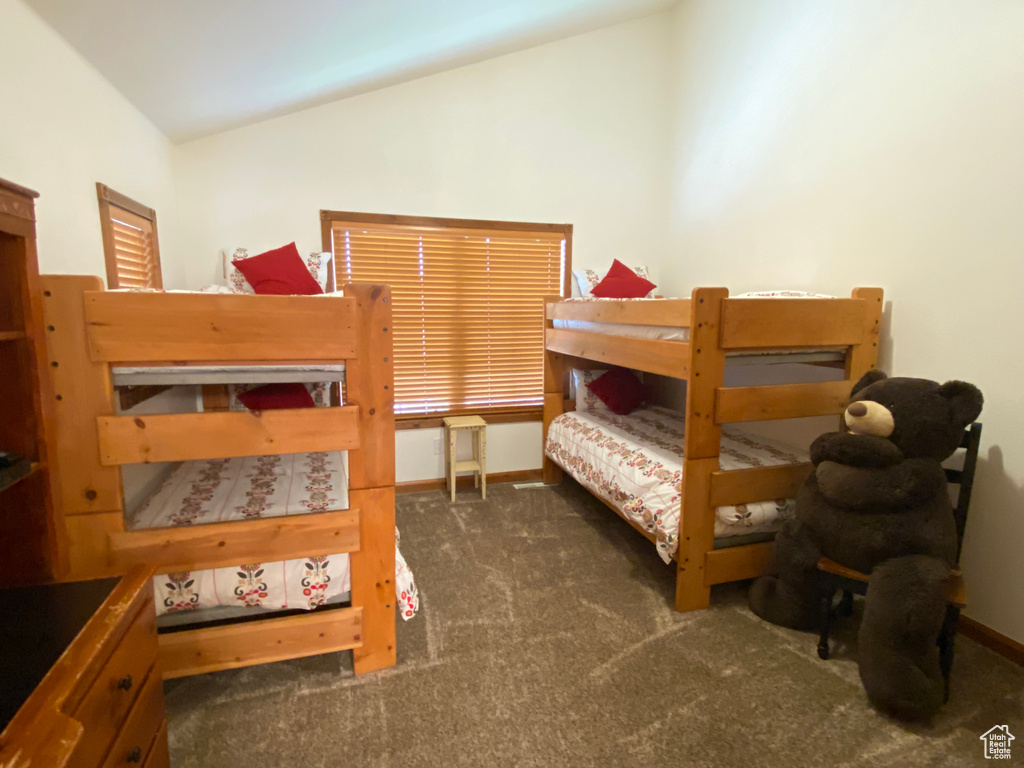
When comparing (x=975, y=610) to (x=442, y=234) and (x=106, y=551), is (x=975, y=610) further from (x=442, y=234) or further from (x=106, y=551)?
(x=442, y=234)

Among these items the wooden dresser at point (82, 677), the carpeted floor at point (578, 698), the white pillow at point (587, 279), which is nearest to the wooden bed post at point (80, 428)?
the wooden dresser at point (82, 677)

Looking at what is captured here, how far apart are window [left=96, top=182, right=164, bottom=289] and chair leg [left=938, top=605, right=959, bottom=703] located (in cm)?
317

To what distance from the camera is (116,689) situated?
107 cm

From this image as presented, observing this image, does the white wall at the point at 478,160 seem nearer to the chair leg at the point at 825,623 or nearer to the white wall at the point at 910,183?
the white wall at the point at 910,183

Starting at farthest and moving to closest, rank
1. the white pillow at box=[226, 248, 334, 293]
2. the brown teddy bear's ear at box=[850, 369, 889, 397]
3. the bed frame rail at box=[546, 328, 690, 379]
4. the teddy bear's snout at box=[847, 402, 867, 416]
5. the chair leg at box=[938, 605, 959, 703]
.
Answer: the white pillow at box=[226, 248, 334, 293], the bed frame rail at box=[546, 328, 690, 379], the brown teddy bear's ear at box=[850, 369, 889, 397], the teddy bear's snout at box=[847, 402, 867, 416], the chair leg at box=[938, 605, 959, 703]

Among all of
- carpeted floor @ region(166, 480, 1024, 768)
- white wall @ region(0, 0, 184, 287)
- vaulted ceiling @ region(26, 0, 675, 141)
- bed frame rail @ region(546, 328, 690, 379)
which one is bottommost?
carpeted floor @ region(166, 480, 1024, 768)

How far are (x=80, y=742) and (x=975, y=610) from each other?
2.68 metres

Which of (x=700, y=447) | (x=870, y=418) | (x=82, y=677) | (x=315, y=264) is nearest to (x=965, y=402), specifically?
(x=870, y=418)

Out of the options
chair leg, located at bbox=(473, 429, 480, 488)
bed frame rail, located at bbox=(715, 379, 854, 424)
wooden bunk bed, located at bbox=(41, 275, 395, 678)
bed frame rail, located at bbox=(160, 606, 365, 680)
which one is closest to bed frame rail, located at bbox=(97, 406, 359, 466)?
wooden bunk bed, located at bbox=(41, 275, 395, 678)

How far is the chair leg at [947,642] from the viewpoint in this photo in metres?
1.62

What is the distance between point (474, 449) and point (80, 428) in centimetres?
236

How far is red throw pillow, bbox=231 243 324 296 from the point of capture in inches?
104

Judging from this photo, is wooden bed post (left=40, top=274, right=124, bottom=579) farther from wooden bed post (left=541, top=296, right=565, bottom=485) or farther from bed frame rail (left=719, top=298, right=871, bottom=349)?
wooden bed post (left=541, top=296, right=565, bottom=485)

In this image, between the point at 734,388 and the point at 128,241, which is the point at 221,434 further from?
the point at 734,388
